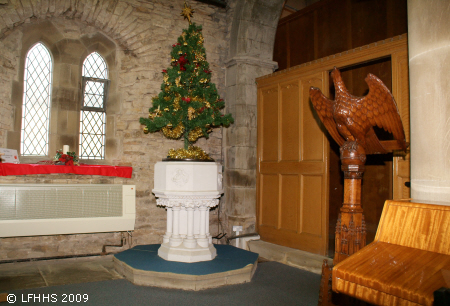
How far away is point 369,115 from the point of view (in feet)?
7.14

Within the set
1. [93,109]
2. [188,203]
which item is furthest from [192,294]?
[93,109]

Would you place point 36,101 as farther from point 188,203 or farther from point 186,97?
point 188,203

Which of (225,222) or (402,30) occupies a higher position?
(402,30)

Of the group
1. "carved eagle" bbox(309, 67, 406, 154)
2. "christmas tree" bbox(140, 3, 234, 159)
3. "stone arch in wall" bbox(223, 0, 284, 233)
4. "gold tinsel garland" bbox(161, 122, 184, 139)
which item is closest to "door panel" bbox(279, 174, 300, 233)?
"stone arch in wall" bbox(223, 0, 284, 233)

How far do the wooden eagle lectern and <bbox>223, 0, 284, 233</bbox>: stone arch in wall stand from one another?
3.03m

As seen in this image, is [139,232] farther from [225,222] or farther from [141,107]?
[141,107]

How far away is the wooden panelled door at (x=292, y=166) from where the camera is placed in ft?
14.3

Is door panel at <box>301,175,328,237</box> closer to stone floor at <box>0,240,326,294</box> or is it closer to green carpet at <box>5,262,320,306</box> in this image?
stone floor at <box>0,240,326,294</box>

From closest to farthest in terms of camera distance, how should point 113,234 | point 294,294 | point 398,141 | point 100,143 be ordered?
1. point 398,141
2. point 294,294
3. point 113,234
4. point 100,143

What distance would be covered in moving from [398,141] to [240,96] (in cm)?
328

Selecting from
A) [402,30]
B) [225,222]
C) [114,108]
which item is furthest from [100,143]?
[402,30]

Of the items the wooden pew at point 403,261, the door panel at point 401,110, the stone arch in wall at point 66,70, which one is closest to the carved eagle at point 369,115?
the wooden pew at point 403,261

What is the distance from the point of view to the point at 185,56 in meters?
4.42

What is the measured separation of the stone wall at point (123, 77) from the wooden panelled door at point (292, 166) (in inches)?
35.4
